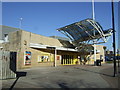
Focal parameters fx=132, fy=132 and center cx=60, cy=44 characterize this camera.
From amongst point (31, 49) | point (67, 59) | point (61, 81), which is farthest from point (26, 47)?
point (61, 81)

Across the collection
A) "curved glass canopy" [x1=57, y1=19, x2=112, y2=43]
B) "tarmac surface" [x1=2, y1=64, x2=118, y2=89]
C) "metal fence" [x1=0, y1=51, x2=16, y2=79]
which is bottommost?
"tarmac surface" [x1=2, y1=64, x2=118, y2=89]

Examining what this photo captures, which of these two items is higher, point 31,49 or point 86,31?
point 86,31

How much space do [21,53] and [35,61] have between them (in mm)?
2893

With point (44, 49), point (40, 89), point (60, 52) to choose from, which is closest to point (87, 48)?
point (60, 52)

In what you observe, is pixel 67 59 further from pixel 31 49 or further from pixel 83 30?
pixel 31 49

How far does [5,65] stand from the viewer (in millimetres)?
9773

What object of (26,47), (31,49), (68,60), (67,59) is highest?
(26,47)

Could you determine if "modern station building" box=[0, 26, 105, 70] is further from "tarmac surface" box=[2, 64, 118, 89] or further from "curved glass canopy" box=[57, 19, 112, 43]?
"tarmac surface" box=[2, 64, 118, 89]

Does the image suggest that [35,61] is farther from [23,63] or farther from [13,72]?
[13,72]

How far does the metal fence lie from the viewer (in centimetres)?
961

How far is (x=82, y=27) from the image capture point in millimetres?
26391

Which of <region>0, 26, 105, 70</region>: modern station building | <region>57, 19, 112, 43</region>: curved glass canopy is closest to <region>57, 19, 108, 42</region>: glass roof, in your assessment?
<region>57, 19, 112, 43</region>: curved glass canopy

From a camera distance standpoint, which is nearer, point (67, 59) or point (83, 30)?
point (83, 30)

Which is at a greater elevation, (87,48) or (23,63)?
(87,48)
